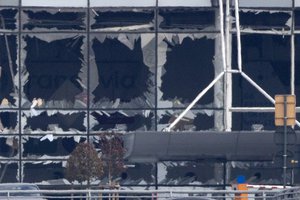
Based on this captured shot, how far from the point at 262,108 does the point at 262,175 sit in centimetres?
227

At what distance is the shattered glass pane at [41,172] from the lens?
4759cm

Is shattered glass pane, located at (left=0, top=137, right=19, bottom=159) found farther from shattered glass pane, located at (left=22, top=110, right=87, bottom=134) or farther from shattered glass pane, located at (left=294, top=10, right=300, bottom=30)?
shattered glass pane, located at (left=294, top=10, right=300, bottom=30)

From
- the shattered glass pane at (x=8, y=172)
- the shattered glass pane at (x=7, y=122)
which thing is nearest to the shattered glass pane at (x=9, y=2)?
the shattered glass pane at (x=7, y=122)

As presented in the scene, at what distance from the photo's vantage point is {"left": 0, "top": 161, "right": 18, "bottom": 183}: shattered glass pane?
1873 inches

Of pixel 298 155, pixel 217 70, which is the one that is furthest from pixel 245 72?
pixel 298 155

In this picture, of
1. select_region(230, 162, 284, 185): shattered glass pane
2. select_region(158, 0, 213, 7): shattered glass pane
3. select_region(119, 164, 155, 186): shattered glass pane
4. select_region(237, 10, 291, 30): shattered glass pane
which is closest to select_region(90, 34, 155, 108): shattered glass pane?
select_region(158, 0, 213, 7): shattered glass pane

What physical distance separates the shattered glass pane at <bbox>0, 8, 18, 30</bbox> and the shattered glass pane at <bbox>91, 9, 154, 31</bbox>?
229cm

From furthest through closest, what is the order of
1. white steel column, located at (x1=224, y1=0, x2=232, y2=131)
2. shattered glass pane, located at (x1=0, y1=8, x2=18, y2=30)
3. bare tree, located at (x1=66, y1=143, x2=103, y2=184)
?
shattered glass pane, located at (x1=0, y1=8, x2=18, y2=30), white steel column, located at (x1=224, y1=0, x2=232, y2=131), bare tree, located at (x1=66, y1=143, x2=103, y2=184)

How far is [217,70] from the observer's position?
156ft

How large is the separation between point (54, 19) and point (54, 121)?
3.02 metres

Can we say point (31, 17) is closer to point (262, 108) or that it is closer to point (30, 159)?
point (30, 159)

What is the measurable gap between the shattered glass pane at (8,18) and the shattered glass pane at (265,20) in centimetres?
668

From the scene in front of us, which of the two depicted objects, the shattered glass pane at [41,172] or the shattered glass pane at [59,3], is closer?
the shattered glass pane at [59,3]

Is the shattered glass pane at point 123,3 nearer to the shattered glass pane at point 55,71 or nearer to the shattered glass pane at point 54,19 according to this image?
the shattered glass pane at point 54,19
